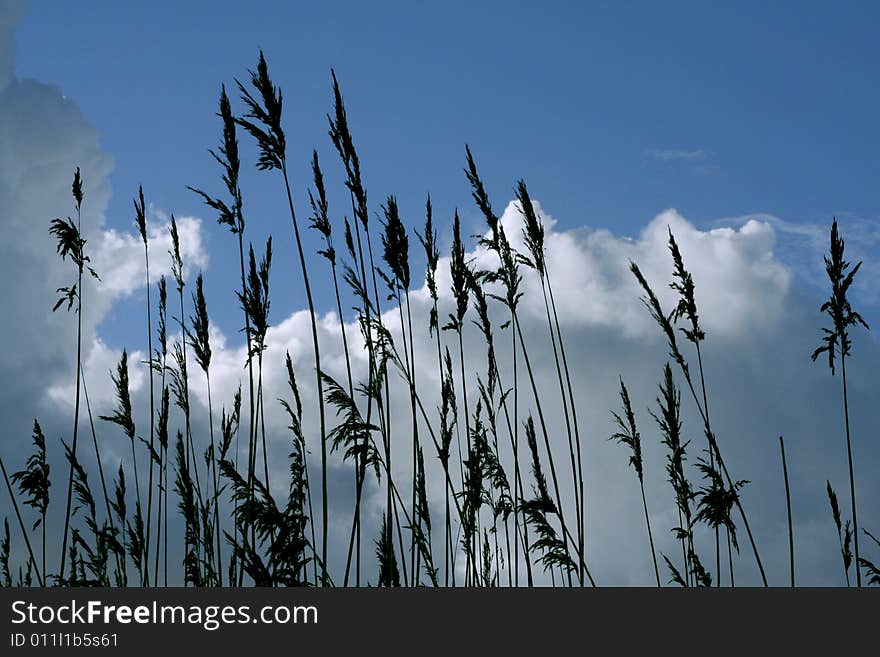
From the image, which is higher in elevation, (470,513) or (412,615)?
(470,513)

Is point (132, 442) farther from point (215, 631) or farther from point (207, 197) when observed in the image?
point (215, 631)

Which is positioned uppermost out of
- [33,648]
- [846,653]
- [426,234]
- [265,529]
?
[426,234]

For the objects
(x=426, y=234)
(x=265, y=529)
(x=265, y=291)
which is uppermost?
(x=426, y=234)

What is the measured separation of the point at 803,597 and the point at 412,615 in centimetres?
139

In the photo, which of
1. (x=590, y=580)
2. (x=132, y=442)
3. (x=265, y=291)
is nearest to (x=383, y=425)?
(x=265, y=291)

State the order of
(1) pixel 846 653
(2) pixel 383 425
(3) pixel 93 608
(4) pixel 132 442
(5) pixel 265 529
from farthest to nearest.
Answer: (4) pixel 132 442 → (2) pixel 383 425 → (5) pixel 265 529 → (3) pixel 93 608 → (1) pixel 846 653

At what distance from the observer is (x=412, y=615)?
2.38m

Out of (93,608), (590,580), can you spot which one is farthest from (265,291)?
(590,580)

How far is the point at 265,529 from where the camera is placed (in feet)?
11.4

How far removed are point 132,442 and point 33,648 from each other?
315 cm

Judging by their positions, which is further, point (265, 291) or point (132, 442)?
point (132, 442)

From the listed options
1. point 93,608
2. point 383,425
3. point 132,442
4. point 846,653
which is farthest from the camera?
point 132,442

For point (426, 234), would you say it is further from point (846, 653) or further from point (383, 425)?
point (846, 653)

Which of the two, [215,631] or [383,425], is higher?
[383,425]
